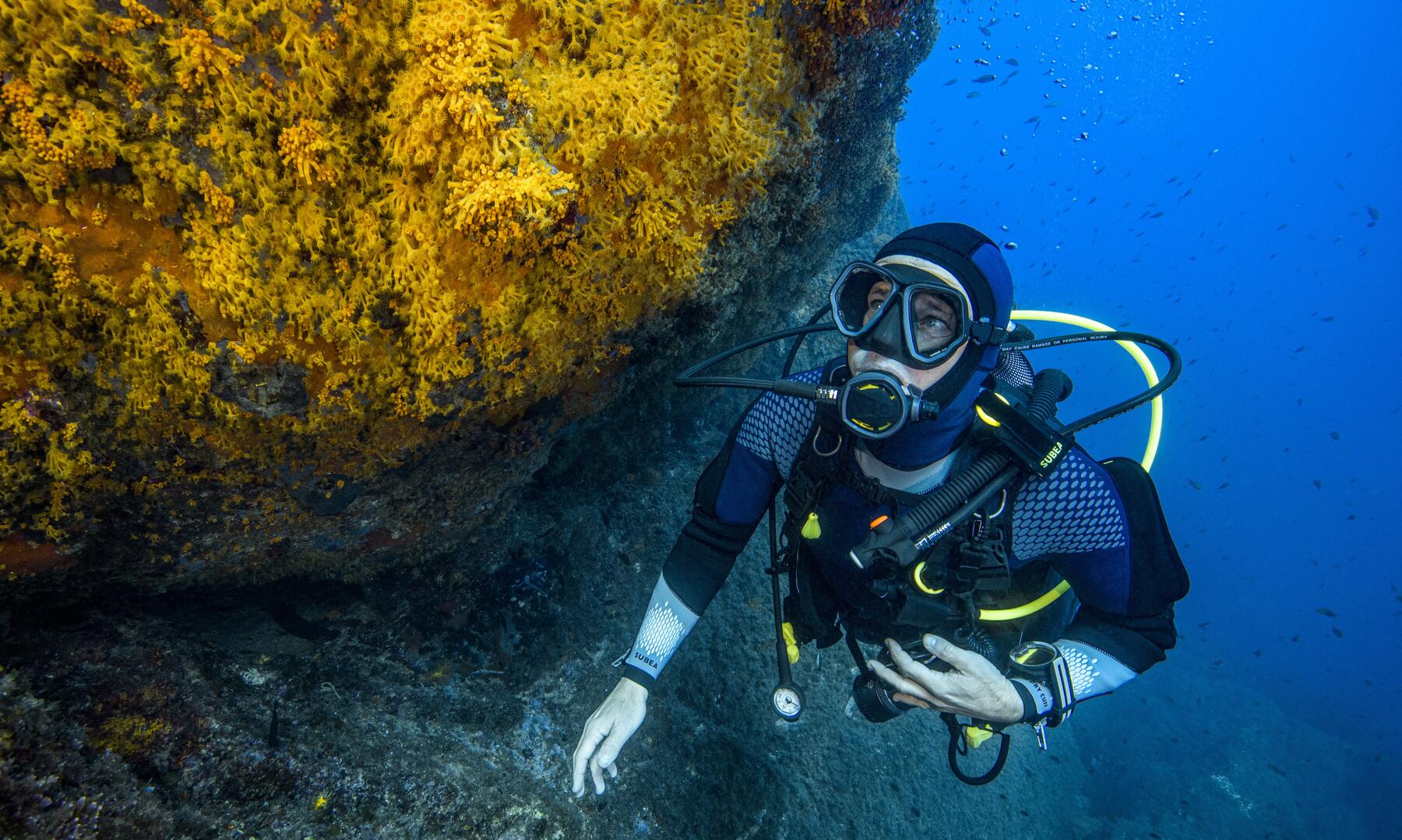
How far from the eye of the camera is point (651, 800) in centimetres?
299

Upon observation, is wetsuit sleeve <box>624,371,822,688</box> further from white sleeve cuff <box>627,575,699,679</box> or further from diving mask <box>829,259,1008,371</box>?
diving mask <box>829,259,1008,371</box>

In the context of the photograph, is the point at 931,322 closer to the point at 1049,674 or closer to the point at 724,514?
the point at 724,514

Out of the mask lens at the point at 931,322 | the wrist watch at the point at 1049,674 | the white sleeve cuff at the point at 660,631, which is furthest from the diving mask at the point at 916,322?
the white sleeve cuff at the point at 660,631

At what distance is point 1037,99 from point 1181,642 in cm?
12552

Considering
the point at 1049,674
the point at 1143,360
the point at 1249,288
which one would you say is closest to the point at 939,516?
the point at 1049,674

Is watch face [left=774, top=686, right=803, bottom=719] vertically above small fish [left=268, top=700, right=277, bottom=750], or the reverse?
watch face [left=774, top=686, right=803, bottom=719]

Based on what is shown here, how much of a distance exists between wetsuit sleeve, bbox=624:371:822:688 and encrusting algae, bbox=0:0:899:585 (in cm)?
113

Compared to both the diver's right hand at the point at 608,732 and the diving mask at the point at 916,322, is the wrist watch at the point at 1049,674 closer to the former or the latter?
the diving mask at the point at 916,322

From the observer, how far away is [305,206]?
1.72m

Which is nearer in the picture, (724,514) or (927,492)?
(927,492)

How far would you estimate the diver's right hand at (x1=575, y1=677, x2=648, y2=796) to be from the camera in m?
2.49

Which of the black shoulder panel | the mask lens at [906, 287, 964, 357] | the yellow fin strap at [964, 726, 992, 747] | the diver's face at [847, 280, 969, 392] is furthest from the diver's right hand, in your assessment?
the black shoulder panel

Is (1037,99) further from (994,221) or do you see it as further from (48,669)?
(48,669)

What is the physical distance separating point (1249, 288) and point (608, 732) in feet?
405
